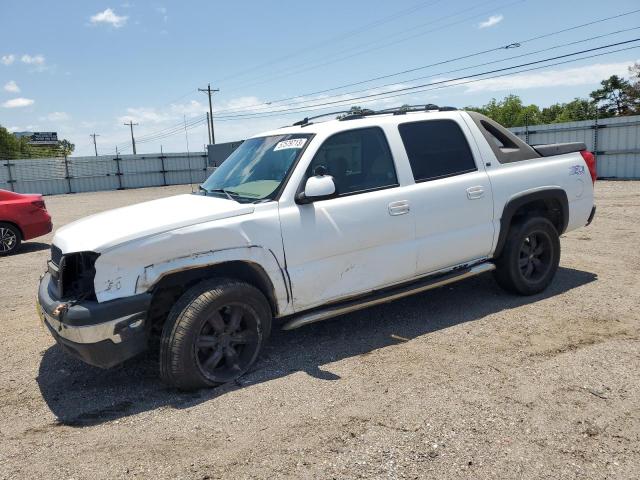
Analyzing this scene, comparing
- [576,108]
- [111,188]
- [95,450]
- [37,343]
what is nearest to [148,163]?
[111,188]

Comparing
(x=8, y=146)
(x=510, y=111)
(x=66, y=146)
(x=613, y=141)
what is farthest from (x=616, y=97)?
(x=66, y=146)

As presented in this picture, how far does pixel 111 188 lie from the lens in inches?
1334

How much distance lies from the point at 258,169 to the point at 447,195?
172 centimetres

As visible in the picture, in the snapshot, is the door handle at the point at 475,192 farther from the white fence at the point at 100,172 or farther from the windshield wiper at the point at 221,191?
the white fence at the point at 100,172

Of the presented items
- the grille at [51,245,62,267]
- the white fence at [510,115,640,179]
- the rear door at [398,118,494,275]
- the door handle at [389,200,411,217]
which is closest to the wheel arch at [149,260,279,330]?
the grille at [51,245,62,267]

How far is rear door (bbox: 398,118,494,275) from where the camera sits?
457 centimetres

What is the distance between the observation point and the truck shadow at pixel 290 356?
3680mm

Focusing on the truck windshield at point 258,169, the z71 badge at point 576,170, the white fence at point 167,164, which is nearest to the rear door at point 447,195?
the truck windshield at point 258,169

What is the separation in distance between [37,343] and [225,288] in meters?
2.49

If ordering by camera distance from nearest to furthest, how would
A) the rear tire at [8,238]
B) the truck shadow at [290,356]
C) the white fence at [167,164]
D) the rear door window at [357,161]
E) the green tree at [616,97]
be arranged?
the truck shadow at [290,356] < the rear door window at [357,161] < the rear tire at [8,238] < the white fence at [167,164] < the green tree at [616,97]

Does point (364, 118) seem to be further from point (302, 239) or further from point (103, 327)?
point (103, 327)

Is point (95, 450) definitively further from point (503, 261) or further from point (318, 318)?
point (503, 261)

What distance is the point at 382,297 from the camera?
442 centimetres

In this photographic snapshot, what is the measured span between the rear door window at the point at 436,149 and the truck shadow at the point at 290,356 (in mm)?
1416
